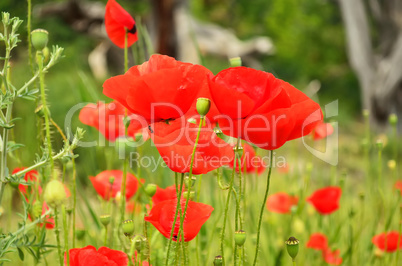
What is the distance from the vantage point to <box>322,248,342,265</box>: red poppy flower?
118 centimetres

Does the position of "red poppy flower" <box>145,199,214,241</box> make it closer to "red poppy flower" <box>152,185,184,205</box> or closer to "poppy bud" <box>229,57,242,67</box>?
"red poppy flower" <box>152,185,184,205</box>

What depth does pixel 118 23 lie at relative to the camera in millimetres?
776

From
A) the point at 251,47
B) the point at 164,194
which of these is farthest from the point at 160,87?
the point at 251,47

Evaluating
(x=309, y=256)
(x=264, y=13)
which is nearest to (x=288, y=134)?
(x=309, y=256)

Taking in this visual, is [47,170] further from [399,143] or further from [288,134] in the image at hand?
[399,143]

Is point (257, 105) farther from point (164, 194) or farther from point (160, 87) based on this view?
point (164, 194)

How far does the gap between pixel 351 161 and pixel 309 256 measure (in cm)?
390

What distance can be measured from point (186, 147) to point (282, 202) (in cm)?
94

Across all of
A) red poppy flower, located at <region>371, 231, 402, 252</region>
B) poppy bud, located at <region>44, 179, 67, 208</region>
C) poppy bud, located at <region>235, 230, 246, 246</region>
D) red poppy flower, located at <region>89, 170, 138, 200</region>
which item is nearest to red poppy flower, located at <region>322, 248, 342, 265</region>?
red poppy flower, located at <region>371, 231, 402, 252</region>

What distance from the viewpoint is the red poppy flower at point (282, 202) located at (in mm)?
1438

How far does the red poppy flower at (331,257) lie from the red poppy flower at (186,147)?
0.67 meters

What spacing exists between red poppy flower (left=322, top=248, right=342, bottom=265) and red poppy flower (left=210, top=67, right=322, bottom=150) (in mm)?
677

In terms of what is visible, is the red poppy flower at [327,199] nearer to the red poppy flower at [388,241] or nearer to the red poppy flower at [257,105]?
the red poppy flower at [388,241]

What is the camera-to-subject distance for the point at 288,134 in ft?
1.99
